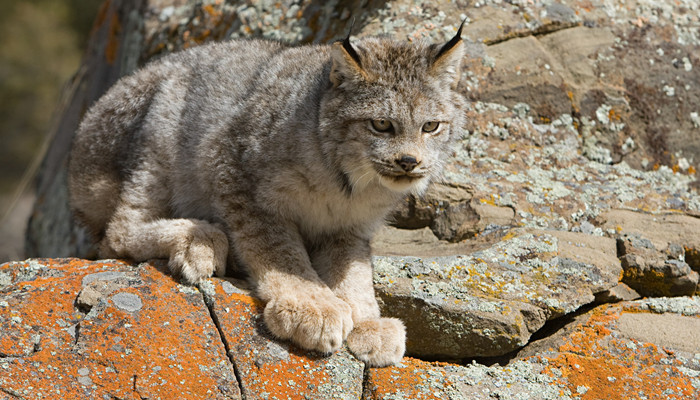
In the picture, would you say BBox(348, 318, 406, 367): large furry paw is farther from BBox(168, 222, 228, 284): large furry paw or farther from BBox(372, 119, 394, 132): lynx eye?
BBox(372, 119, 394, 132): lynx eye

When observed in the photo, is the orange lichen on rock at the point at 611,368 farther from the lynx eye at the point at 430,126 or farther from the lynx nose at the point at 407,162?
the lynx eye at the point at 430,126

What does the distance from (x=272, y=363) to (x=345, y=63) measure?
1599mm

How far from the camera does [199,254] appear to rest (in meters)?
3.92

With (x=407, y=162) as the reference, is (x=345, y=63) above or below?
above

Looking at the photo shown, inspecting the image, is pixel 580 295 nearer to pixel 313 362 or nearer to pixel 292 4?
pixel 313 362

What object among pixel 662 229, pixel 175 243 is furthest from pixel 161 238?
pixel 662 229

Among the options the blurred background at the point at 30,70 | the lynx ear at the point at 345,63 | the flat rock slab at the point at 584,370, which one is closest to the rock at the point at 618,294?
the flat rock slab at the point at 584,370

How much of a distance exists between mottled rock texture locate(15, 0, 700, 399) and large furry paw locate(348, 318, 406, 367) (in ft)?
0.19

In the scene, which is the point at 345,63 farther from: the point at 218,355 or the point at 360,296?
the point at 218,355

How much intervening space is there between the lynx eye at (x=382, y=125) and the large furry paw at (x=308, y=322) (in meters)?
0.95

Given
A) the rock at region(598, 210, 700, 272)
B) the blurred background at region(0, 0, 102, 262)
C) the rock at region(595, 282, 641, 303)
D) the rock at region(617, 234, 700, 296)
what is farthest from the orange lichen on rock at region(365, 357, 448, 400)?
the blurred background at region(0, 0, 102, 262)

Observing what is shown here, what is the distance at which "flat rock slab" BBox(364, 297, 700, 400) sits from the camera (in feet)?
11.4

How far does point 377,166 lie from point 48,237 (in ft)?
15.4

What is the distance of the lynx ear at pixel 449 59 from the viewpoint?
4.06m
